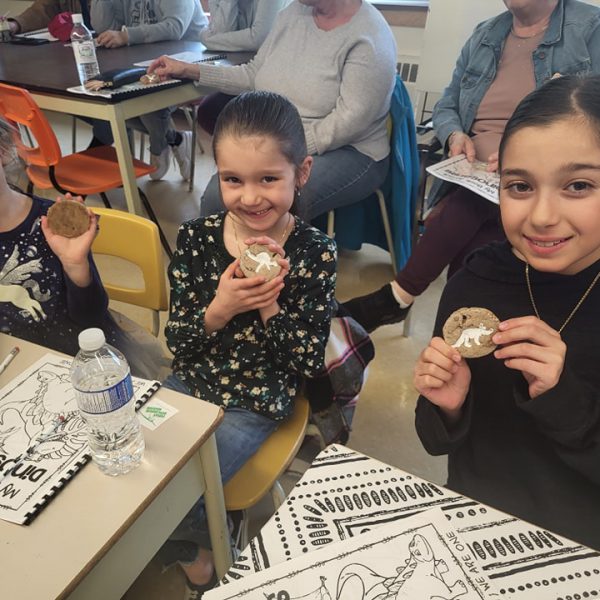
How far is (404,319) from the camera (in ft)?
7.02

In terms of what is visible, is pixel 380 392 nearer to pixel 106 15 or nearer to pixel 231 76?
pixel 231 76

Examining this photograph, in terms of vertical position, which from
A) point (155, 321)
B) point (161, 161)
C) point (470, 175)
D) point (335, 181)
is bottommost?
point (161, 161)

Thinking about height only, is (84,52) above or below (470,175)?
above

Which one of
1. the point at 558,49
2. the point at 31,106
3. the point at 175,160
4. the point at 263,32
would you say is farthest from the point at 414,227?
the point at 175,160

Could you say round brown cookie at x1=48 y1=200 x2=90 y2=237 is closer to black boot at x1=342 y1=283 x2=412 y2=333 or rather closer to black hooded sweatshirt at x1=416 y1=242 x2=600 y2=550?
black hooded sweatshirt at x1=416 y1=242 x2=600 y2=550

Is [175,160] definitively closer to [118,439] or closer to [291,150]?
[291,150]

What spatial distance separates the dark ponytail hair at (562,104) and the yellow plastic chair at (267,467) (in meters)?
0.76

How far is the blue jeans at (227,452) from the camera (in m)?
1.07

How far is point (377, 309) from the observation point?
205cm

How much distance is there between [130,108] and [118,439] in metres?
1.76

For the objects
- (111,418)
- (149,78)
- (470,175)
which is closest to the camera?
(111,418)

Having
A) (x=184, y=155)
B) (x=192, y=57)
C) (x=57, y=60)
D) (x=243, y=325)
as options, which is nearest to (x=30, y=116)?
(x=57, y=60)

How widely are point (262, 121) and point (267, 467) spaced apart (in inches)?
29.6

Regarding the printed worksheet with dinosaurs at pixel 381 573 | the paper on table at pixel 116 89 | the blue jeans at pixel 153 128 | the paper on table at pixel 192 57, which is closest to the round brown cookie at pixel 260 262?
the printed worksheet with dinosaurs at pixel 381 573
